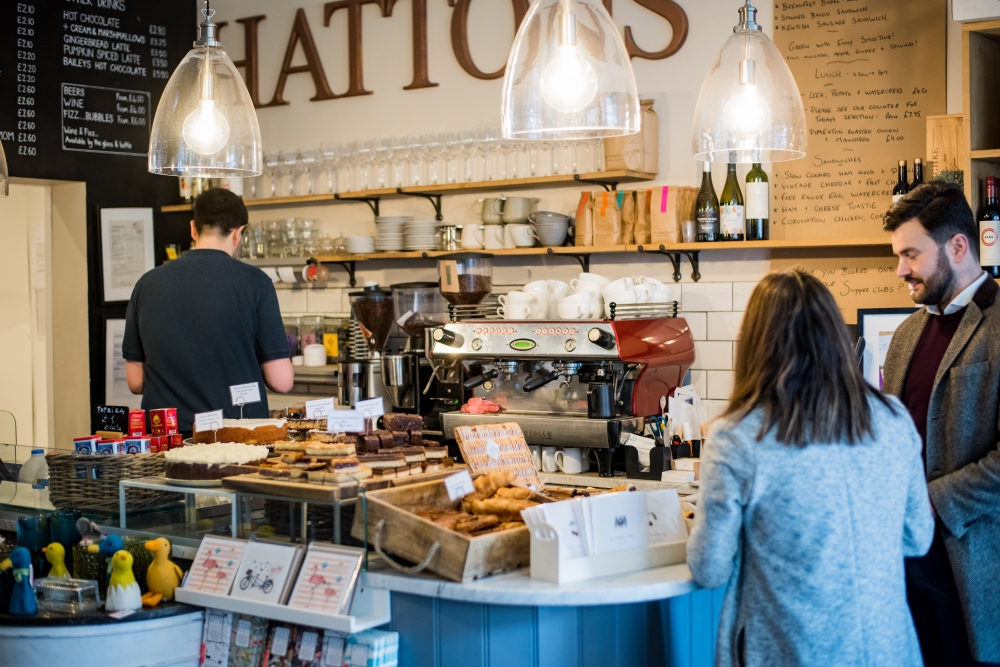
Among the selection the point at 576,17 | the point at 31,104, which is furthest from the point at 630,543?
the point at 31,104

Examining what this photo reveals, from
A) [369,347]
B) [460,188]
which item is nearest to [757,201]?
[460,188]

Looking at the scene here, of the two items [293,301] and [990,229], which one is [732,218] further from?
[293,301]

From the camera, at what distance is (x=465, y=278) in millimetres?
4531

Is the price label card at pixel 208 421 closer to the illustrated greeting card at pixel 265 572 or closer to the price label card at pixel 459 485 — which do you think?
the illustrated greeting card at pixel 265 572

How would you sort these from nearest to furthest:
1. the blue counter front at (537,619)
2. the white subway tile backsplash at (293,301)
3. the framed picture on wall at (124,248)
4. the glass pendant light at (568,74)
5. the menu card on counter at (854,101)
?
the blue counter front at (537,619) < the glass pendant light at (568,74) < the menu card on counter at (854,101) < the framed picture on wall at (124,248) < the white subway tile backsplash at (293,301)

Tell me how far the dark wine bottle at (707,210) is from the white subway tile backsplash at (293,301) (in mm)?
2512

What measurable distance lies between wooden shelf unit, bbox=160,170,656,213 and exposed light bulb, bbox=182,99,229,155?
206 cm

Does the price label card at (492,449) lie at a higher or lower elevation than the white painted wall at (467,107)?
lower

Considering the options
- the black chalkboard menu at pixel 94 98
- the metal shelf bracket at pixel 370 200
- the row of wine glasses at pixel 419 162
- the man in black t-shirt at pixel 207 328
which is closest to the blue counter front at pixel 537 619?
the man in black t-shirt at pixel 207 328

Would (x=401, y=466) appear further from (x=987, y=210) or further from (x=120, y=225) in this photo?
(x=120, y=225)

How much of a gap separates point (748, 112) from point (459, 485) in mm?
1164

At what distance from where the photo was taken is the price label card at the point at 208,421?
3180mm

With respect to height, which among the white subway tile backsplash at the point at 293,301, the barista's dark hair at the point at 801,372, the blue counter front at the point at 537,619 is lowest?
the blue counter front at the point at 537,619

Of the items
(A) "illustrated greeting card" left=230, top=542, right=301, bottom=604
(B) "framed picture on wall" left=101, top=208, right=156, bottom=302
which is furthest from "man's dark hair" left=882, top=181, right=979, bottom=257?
(B) "framed picture on wall" left=101, top=208, right=156, bottom=302
